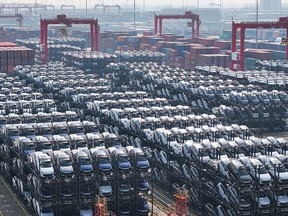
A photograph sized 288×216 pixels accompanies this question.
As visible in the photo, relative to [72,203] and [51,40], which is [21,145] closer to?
[72,203]

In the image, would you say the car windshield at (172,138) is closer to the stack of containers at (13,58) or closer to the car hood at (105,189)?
the car hood at (105,189)

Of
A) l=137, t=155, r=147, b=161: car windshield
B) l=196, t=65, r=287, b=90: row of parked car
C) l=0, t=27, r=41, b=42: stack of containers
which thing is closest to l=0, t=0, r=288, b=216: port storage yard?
l=137, t=155, r=147, b=161: car windshield

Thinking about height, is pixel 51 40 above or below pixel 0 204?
above

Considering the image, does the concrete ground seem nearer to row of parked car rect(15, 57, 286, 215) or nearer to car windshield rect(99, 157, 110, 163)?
car windshield rect(99, 157, 110, 163)

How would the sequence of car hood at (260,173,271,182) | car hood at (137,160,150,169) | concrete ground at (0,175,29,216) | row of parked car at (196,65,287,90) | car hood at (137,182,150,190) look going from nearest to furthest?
car hood at (260,173,271,182)
car hood at (137,182,150,190)
car hood at (137,160,150,169)
concrete ground at (0,175,29,216)
row of parked car at (196,65,287,90)

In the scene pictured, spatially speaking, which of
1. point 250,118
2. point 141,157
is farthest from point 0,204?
point 250,118

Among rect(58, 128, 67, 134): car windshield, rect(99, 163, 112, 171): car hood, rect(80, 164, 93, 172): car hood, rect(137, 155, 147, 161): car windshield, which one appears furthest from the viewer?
rect(58, 128, 67, 134): car windshield

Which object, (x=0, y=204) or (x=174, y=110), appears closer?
(x=0, y=204)

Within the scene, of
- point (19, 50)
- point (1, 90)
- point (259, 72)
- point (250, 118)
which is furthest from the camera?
point (19, 50)

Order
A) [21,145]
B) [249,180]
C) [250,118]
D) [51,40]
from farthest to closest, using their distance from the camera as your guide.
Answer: [51,40], [250,118], [21,145], [249,180]

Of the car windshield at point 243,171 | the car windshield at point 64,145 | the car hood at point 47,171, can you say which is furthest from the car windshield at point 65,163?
the car windshield at point 243,171

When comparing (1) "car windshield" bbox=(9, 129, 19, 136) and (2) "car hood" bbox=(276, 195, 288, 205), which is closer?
(2) "car hood" bbox=(276, 195, 288, 205)
